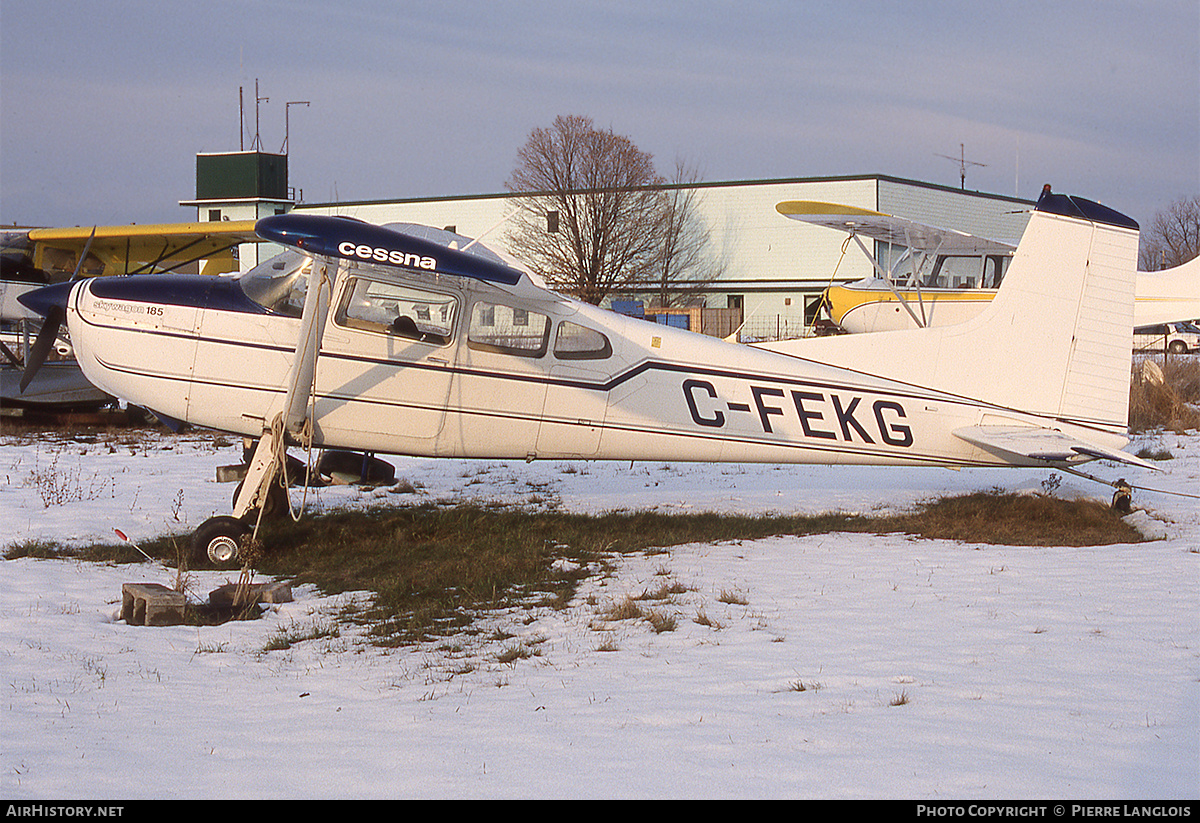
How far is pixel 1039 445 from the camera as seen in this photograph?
747 centimetres

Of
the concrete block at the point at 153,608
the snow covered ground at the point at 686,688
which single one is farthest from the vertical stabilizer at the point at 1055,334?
the concrete block at the point at 153,608

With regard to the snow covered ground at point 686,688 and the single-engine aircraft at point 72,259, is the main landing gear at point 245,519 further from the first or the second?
the single-engine aircraft at point 72,259

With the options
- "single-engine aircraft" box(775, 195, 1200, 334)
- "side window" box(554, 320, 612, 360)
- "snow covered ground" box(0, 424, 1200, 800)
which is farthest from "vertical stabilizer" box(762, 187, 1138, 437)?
"single-engine aircraft" box(775, 195, 1200, 334)

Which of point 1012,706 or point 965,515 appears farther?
point 965,515

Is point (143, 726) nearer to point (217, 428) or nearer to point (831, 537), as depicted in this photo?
A: point (217, 428)

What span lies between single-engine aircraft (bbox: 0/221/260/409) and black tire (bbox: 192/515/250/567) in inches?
391

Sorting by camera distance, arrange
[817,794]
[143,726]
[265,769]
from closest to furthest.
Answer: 1. [817,794]
2. [265,769]
3. [143,726]

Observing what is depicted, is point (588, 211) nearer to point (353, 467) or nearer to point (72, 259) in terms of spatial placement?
point (72, 259)

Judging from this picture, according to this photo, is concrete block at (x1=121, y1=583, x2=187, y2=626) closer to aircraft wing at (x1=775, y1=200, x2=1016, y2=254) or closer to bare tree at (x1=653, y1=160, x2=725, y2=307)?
aircraft wing at (x1=775, y1=200, x2=1016, y2=254)

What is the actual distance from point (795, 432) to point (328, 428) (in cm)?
366

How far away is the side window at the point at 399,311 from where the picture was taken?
7.30 m

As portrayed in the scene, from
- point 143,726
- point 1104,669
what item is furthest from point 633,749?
point 1104,669

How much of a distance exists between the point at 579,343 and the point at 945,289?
14.0 meters

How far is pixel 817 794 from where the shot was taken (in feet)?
10.3
